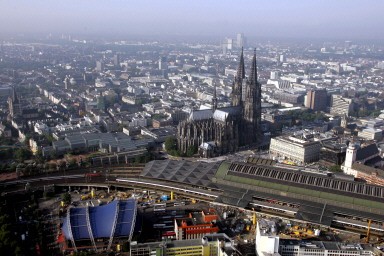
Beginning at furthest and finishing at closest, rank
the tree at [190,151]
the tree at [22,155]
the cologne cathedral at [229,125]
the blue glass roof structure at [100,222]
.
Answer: the cologne cathedral at [229,125] < the tree at [190,151] < the tree at [22,155] < the blue glass roof structure at [100,222]

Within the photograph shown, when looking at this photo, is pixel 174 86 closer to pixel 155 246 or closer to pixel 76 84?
pixel 76 84

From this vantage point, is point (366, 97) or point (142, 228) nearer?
point (142, 228)

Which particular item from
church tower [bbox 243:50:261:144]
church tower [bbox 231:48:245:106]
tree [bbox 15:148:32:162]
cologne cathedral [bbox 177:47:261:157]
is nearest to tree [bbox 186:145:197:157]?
cologne cathedral [bbox 177:47:261:157]

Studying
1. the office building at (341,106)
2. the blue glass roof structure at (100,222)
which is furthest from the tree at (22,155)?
the office building at (341,106)

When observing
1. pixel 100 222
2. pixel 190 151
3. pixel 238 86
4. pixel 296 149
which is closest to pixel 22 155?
pixel 190 151

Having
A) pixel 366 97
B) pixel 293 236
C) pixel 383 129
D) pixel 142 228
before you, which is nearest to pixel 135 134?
pixel 142 228

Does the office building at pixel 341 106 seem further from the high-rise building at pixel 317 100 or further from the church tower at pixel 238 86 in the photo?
the church tower at pixel 238 86
